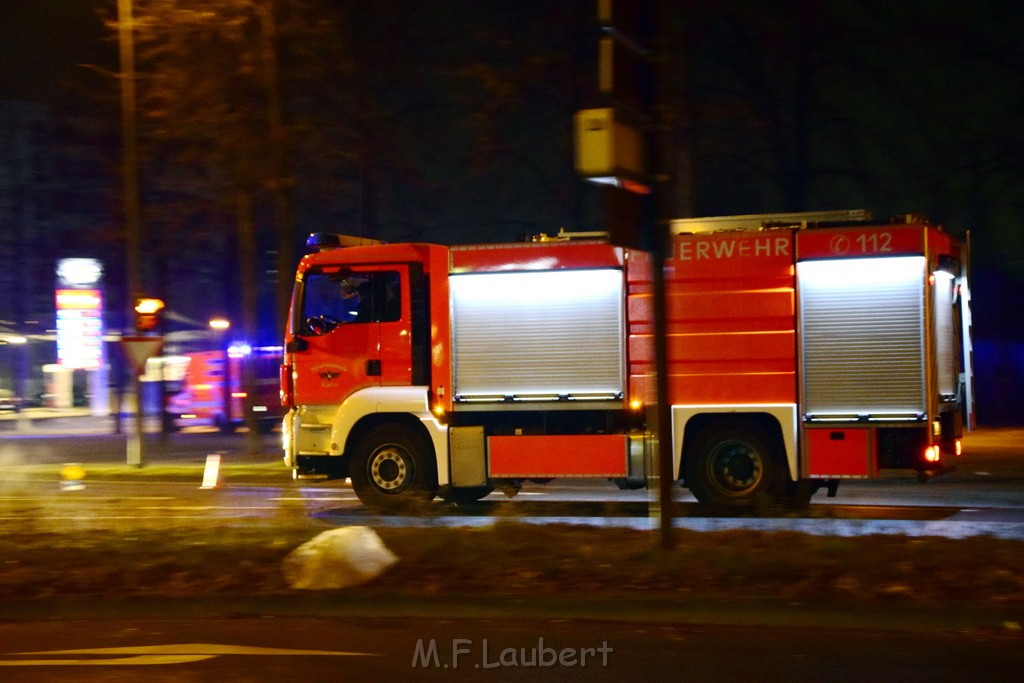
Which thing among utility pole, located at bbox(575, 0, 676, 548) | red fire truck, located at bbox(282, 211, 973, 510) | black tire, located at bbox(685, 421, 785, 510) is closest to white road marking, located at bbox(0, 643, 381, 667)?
utility pole, located at bbox(575, 0, 676, 548)

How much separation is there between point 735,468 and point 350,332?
4.83 meters

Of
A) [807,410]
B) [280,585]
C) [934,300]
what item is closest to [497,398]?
[807,410]

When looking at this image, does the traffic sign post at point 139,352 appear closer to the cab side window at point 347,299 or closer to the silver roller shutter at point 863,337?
the cab side window at point 347,299

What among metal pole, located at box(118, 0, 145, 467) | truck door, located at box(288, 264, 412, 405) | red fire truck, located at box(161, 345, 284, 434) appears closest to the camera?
truck door, located at box(288, 264, 412, 405)

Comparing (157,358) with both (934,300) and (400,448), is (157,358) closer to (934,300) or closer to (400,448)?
(400,448)

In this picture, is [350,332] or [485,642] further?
[350,332]

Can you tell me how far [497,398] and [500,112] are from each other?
6672 mm

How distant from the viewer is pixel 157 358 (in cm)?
2470

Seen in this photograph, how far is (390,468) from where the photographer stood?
14586 millimetres

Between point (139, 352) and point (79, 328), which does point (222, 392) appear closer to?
point (79, 328)

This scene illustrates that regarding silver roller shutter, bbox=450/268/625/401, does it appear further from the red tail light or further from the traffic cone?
the traffic cone

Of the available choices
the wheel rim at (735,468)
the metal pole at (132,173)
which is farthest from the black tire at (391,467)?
the metal pole at (132,173)

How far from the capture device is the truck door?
47.9 ft

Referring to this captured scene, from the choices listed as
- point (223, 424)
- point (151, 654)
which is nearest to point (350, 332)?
point (151, 654)
